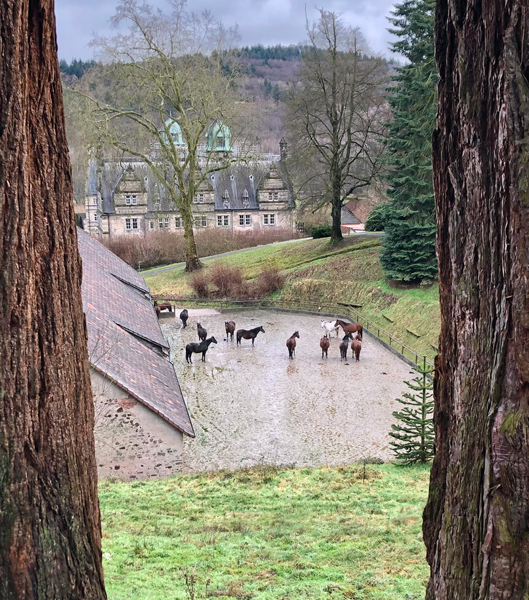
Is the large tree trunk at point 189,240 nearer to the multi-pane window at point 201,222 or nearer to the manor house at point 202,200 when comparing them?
the manor house at point 202,200

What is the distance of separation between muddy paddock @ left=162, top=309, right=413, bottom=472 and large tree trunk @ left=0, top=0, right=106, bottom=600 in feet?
36.2

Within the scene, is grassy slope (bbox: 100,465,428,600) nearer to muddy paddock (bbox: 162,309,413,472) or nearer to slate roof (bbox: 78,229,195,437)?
slate roof (bbox: 78,229,195,437)

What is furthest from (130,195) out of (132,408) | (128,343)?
(132,408)

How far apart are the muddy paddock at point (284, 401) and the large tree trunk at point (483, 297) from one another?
11.7m

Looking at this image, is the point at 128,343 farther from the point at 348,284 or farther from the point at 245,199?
the point at 245,199

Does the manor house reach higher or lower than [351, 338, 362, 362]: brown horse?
higher

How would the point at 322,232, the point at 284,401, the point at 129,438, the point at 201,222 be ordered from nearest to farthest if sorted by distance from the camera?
the point at 129,438, the point at 284,401, the point at 322,232, the point at 201,222

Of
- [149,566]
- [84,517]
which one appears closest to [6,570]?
[84,517]

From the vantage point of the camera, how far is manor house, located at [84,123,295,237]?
6159cm

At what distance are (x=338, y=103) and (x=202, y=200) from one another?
2908cm

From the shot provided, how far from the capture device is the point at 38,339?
3.87m

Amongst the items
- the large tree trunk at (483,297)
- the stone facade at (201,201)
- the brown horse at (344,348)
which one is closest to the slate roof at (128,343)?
the brown horse at (344,348)

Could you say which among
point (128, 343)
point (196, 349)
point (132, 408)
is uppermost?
point (128, 343)

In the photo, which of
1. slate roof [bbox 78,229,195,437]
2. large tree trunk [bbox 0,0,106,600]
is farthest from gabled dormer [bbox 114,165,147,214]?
large tree trunk [bbox 0,0,106,600]
